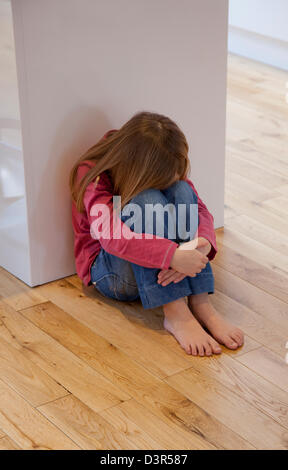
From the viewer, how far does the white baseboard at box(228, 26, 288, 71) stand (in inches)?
126

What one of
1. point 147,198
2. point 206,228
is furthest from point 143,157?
point 206,228

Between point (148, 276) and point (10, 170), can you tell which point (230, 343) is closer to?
point (148, 276)

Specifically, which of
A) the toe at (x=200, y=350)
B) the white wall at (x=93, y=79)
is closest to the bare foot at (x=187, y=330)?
the toe at (x=200, y=350)

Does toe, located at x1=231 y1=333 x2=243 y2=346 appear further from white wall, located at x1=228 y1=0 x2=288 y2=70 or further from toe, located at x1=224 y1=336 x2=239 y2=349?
white wall, located at x1=228 y1=0 x2=288 y2=70

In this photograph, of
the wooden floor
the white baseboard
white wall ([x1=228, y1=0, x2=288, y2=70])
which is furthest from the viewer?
the white baseboard

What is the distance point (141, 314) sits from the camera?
5.17 feet

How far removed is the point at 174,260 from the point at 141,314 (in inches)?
7.7

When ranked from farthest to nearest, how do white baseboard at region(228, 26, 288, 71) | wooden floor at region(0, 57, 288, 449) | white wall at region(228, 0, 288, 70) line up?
white baseboard at region(228, 26, 288, 71), white wall at region(228, 0, 288, 70), wooden floor at region(0, 57, 288, 449)

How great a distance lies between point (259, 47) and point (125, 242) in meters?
2.11

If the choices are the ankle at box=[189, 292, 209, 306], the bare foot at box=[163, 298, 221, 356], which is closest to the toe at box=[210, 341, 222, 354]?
the bare foot at box=[163, 298, 221, 356]

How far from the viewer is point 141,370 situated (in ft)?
4.59

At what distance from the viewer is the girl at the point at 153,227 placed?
145cm

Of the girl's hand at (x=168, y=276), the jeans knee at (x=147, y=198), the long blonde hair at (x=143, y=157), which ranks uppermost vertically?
the long blonde hair at (x=143, y=157)

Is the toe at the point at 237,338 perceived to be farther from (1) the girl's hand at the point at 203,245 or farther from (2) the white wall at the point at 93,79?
(2) the white wall at the point at 93,79
